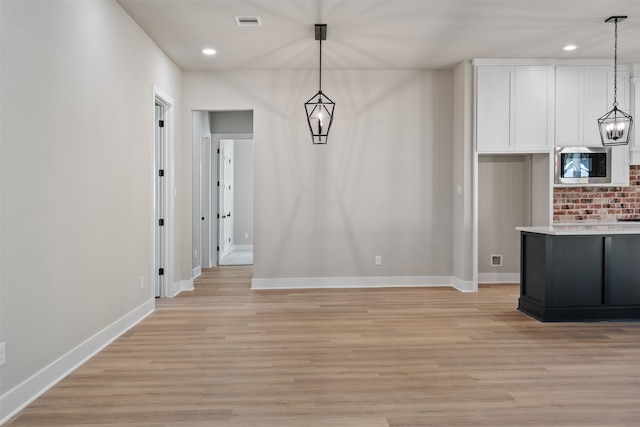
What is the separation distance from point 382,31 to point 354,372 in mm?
3417

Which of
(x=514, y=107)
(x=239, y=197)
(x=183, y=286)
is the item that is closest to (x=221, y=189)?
(x=239, y=197)

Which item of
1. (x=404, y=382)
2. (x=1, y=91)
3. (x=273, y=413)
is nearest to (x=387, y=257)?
(x=404, y=382)

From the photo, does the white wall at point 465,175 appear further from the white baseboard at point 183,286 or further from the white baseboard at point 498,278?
the white baseboard at point 183,286

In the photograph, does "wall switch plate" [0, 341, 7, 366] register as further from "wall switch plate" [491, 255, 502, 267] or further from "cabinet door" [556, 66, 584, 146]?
"cabinet door" [556, 66, 584, 146]

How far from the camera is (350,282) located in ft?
20.6

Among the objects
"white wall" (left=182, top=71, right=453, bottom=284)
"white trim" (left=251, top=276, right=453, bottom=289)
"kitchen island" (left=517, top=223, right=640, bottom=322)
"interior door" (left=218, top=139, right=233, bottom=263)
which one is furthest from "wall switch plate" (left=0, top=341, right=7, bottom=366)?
"interior door" (left=218, top=139, right=233, bottom=263)

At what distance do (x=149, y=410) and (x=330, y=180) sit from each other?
4119 mm

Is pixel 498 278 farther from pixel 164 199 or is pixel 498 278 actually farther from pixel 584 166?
pixel 164 199

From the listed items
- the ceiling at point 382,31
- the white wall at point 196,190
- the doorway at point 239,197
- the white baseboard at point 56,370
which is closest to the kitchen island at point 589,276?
the ceiling at point 382,31

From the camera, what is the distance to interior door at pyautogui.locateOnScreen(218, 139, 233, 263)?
8.88m

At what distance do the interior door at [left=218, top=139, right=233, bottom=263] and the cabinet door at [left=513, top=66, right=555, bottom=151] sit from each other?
205 inches

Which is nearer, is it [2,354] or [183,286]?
[2,354]

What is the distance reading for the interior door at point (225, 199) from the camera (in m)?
8.88

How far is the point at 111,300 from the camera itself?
3850 mm
